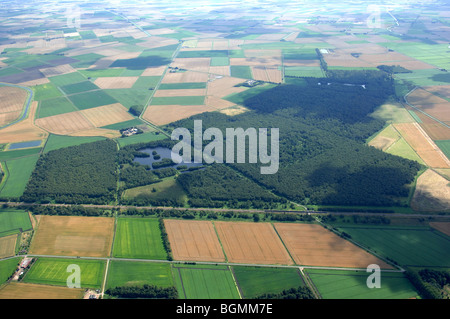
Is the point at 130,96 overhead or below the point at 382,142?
overhead

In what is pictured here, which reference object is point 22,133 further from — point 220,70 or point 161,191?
point 220,70

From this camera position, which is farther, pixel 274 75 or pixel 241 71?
pixel 241 71

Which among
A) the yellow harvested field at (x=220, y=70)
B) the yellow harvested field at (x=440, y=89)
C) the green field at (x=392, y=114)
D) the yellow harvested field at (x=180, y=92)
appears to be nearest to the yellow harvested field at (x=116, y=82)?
the yellow harvested field at (x=180, y=92)

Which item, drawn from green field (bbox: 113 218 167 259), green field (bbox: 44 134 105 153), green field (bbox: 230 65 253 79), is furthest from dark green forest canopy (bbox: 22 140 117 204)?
green field (bbox: 230 65 253 79)

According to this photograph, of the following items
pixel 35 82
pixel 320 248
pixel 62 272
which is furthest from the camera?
pixel 35 82

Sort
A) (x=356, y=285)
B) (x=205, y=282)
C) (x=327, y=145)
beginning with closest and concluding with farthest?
(x=356, y=285)
(x=205, y=282)
(x=327, y=145)

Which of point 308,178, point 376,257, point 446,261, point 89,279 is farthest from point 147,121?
point 446,261

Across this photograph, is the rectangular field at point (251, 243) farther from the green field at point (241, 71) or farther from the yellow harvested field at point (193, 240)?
the green field at point (241, 71)

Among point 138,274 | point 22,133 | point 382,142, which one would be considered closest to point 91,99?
point 22,133
